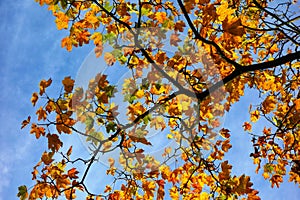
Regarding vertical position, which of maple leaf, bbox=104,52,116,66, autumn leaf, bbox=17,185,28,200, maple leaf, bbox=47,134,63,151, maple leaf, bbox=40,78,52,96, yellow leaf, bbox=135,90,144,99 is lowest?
autumn leaf, bbox=17,185,28,200

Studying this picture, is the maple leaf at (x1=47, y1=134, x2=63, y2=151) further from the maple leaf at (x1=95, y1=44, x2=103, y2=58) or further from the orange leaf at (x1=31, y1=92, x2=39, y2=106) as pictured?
the maple leaf at (x1=95, y1=44, x2=103, y2=58)

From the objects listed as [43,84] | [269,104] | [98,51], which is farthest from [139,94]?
[269,104]

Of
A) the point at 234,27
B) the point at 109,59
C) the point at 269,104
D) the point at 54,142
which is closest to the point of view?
the point at 234,27

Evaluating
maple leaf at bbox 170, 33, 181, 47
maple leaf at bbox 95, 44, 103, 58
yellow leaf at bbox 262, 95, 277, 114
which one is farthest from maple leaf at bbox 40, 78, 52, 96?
yellow leaf at bbox 262, 95, 277, 114

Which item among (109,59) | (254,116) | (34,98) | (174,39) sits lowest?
(34,98)

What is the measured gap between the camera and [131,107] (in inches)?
188

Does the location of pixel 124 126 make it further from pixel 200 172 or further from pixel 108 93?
pixel 200 172

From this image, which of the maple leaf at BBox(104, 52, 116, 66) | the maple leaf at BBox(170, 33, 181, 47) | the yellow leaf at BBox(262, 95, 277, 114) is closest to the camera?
the maple leaf at BBox(170, 33, 181, 47)

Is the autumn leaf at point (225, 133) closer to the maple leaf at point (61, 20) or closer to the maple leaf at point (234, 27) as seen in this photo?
the maple leaf at point (234, 27)

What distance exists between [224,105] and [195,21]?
1806 millimetres

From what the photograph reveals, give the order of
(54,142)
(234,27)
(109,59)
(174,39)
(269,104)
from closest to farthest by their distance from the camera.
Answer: (234,27)
(54,142)
(174,39)
(109,59)
(269,104)

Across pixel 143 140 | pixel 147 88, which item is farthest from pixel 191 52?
pixel 143 140

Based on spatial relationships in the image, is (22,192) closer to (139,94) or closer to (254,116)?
(139,94)

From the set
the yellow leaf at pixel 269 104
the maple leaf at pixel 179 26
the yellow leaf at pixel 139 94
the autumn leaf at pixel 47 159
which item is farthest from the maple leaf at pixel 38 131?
the yellow leaf at pixel 269 104
